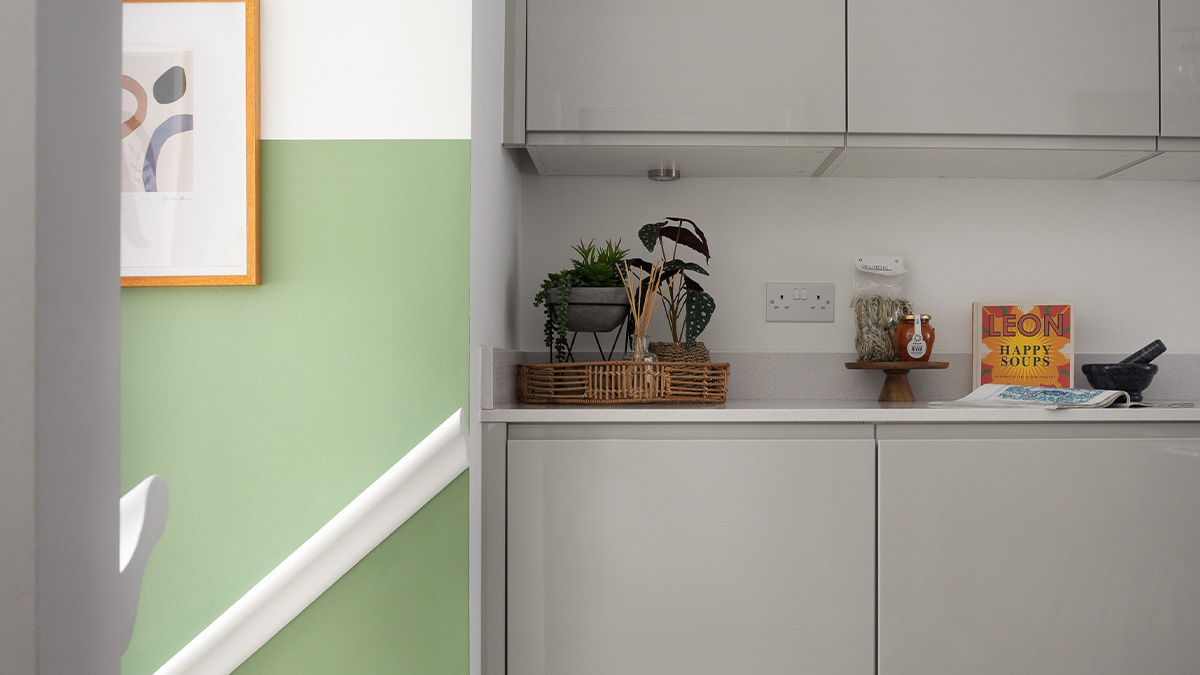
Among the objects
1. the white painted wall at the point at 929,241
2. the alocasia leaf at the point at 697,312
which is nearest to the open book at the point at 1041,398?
the white painted wall at the point at 929,241

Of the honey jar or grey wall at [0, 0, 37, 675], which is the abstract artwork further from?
the honey jar

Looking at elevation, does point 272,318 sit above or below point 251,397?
above

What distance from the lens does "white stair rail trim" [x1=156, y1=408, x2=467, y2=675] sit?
4.01 ft

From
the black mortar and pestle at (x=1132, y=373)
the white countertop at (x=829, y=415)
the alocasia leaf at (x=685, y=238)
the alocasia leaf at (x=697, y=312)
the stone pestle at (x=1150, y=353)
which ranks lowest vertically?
the white countertop at (x=829, y=415)

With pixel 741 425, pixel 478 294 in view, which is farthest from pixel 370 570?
pixel 741 425

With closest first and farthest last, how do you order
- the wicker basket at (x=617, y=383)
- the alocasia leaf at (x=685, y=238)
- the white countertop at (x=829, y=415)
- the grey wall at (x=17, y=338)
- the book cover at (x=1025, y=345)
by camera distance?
the grey wall at (x=17, y=338)
the white countertop at (x=829, y=415)
the wicker basket at (x=617, y=383)
the alocasia leaf at (x=685, y=238)
the book cover at (x=1025, y=345)

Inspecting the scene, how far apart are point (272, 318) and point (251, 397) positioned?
0.44ft

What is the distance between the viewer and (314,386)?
1.27 m

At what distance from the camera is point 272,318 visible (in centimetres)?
127

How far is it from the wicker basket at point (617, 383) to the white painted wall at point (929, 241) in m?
0.39

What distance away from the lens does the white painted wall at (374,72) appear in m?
1.28

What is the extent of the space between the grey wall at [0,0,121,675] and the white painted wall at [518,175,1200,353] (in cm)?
166

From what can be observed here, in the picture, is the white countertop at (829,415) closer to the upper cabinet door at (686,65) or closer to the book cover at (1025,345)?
the book cover at (1025,345)

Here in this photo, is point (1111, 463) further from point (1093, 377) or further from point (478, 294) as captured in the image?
point (478, 294)
